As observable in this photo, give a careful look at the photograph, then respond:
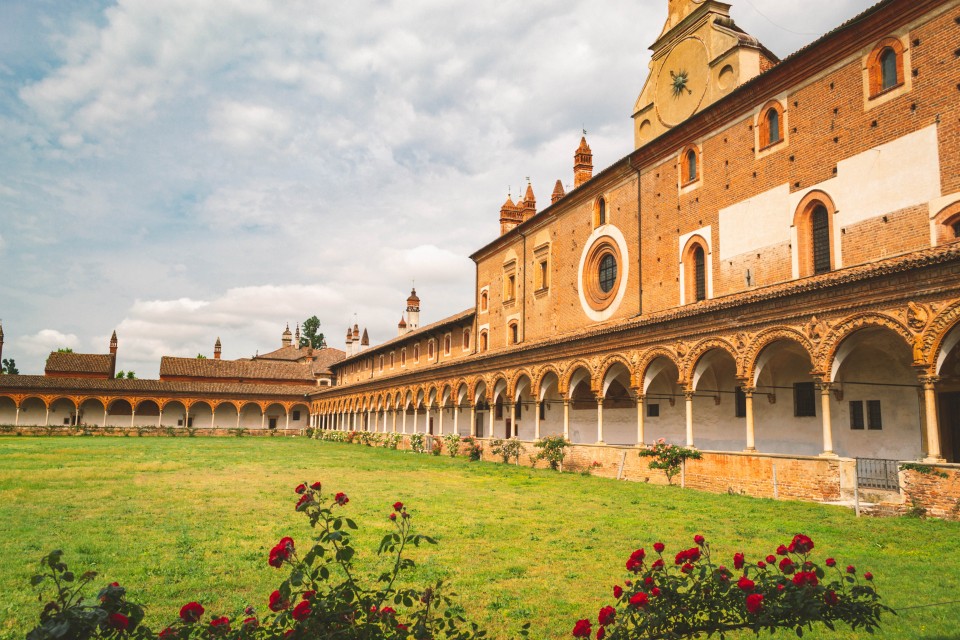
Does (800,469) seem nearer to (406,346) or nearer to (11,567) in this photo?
(11,567)

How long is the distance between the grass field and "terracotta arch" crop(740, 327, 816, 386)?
3529 mm

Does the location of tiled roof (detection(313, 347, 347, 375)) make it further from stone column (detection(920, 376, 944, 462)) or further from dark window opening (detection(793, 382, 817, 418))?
stone column (detection(920, 376, 944, 462))

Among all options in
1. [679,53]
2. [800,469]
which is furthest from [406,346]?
[800,469]

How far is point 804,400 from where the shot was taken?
1956cm

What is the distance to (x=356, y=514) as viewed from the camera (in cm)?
1251

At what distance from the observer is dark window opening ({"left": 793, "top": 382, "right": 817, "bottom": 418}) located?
19.3 meters

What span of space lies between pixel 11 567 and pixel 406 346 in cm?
4307

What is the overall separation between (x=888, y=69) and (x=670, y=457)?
442 inches

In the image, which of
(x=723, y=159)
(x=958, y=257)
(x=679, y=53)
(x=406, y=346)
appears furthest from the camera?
(x=406, y=346)

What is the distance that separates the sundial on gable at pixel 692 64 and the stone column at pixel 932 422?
41.4 feet

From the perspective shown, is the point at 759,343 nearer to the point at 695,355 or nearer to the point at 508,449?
the point at 695,355

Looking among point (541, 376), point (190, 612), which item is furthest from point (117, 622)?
point (541, 376)

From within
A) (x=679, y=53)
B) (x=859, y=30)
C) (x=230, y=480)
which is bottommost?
(x=230, y=480)

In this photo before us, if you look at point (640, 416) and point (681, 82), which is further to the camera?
point (681, 82)
